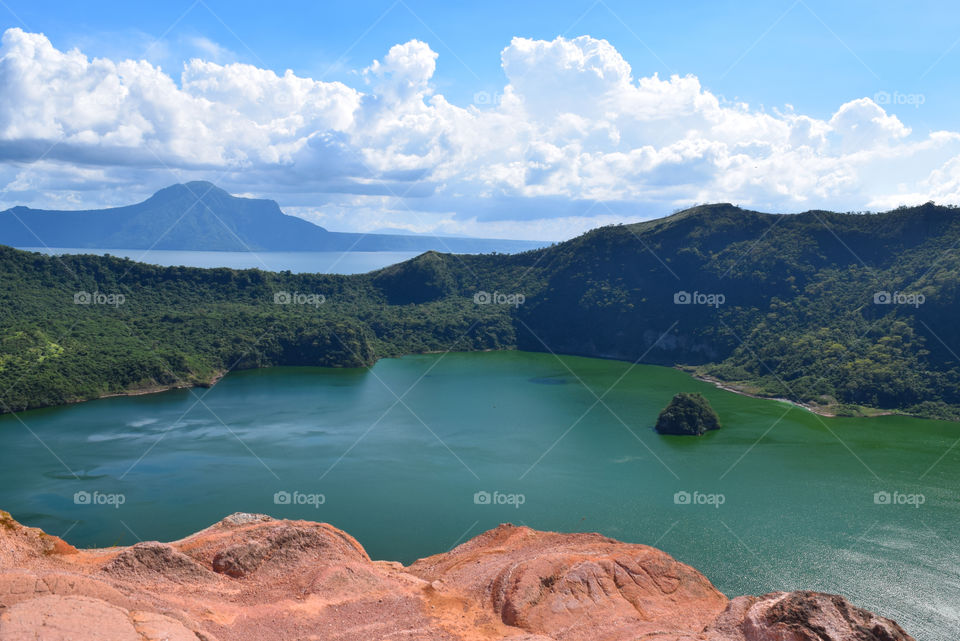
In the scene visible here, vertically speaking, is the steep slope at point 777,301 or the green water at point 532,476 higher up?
the steep slope at point 777,301

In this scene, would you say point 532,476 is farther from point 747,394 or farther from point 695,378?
point 695,378

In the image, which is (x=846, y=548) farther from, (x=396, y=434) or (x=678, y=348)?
(x=678, y=348)

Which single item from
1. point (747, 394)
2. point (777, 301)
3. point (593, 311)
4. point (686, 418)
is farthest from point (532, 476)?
point (593, 311)

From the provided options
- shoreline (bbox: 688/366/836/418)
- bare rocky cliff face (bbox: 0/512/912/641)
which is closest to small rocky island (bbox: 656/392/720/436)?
shoreline (bbox: 688/366/836/418)

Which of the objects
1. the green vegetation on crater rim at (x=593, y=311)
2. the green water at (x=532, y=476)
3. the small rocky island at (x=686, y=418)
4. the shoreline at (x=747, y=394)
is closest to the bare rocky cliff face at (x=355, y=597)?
the green water at (x=532, y=476)

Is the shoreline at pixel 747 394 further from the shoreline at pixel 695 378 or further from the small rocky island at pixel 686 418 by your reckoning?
the small rocky island at pixel 686 418

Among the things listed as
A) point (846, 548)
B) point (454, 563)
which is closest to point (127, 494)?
point (454, 563)

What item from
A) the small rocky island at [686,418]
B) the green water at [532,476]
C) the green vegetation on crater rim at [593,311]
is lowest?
the green water at [532,476]

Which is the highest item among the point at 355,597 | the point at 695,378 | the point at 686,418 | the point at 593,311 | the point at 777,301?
the point at 777,301
